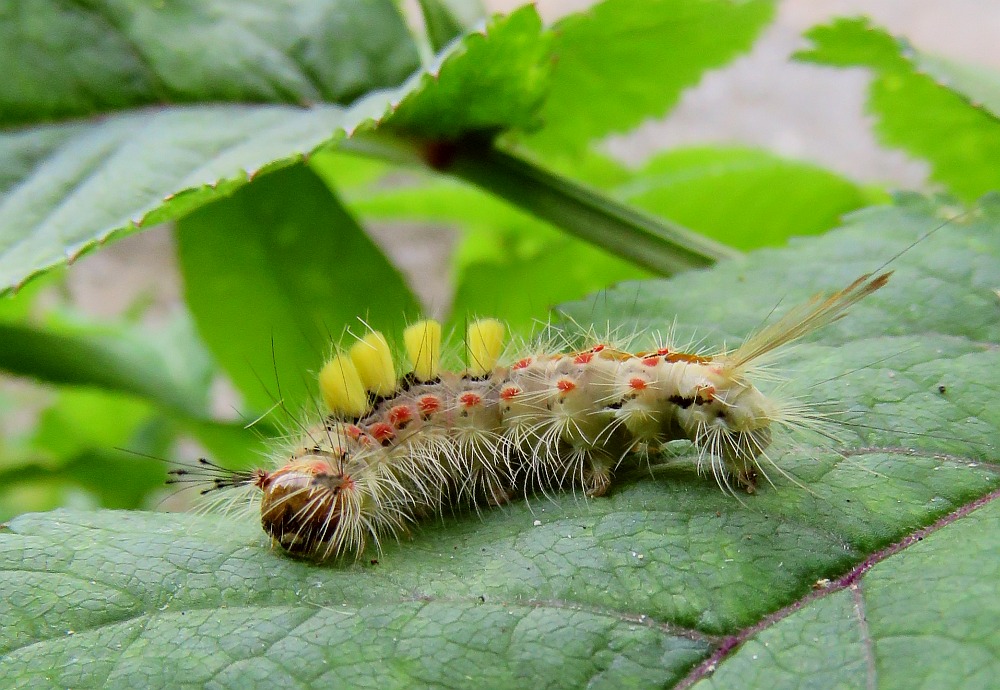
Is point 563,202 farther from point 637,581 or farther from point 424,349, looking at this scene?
point 637,581

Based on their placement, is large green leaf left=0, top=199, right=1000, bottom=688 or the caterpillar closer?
large green leaf left=0, top=199, right=1000, bottom=688

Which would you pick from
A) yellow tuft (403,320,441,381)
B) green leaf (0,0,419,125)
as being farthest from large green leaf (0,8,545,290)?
yellow tuft (403,320,441,381)

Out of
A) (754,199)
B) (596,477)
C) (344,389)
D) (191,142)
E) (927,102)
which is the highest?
(191,142)

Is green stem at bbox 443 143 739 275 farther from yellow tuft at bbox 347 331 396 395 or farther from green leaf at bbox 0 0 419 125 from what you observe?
yellow tuft at bbox 347 331 396 395

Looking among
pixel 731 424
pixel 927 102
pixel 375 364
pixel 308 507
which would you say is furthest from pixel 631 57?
pixel 308 507

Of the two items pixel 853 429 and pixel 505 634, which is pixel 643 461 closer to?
pixel 853 429

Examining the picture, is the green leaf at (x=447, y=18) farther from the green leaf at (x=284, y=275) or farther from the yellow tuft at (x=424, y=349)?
the yellow tuft at (x=424, y=349)

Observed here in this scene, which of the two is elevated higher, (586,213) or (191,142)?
(191,142)
